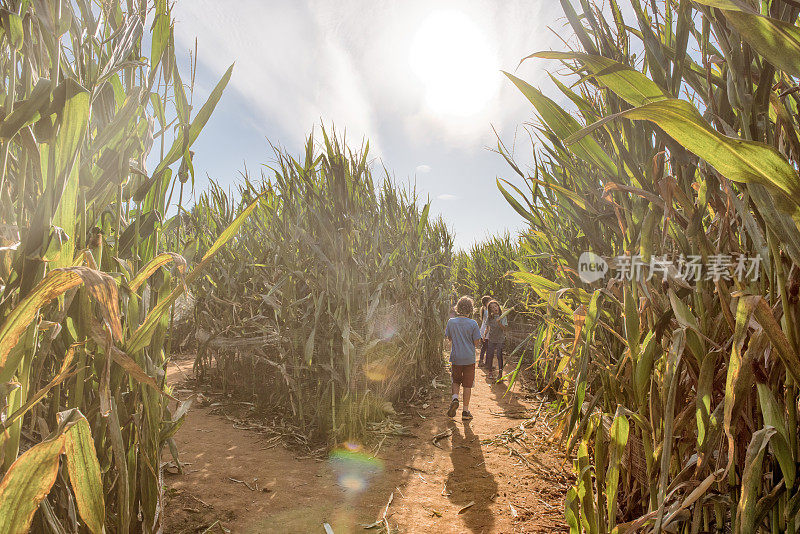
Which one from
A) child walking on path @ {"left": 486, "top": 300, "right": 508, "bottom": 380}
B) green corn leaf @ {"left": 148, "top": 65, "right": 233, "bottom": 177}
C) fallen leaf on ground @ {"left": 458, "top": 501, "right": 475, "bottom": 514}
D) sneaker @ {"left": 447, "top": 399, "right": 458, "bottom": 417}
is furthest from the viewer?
child walking on path @ {"left": 486, "top": 300, "right": 508, "bottom": 380}

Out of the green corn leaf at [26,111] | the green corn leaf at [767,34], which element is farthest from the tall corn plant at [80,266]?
the green corn leaf at [767,34]

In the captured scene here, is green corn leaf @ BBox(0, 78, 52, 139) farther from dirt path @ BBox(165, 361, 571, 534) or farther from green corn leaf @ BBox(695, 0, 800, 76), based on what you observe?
dirt path @ BBox(165, 361, 571, 534)

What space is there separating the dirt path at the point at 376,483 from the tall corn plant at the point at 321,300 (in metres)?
0.49

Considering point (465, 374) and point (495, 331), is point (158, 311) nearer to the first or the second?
point (465, 374)

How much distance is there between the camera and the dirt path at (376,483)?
2.52 m

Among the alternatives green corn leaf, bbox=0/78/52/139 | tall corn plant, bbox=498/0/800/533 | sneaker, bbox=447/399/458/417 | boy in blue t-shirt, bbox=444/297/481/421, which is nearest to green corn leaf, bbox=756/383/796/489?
tall corn plant, bbox=498/0/800/533

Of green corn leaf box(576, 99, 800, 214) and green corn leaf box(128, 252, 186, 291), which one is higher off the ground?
green corn leaf box(576, 99, 800, 214)

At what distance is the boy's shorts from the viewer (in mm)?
4836

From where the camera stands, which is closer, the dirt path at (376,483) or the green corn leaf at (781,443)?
the green corn leaf at (781,443)

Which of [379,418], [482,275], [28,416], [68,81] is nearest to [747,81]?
[68,81]

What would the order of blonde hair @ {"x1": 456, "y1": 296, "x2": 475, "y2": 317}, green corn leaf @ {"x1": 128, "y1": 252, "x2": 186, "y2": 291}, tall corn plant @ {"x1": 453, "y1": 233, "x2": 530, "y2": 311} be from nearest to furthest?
green corn leaf @ {"x1": 128, "y1": 252, "x2": 186, "y2": 291}
blonde hair @ {"x1": 456, "y1": 296, "x2": 475, "y2": 317}
tall corn plant @ {"x1": 453, "y1": 233, "x2": 530, "y2": 311}

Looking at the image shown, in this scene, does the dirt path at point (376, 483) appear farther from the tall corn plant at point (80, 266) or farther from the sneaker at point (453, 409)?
the tall corn plant at point (80, 266)

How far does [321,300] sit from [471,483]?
A: 1.98 metres

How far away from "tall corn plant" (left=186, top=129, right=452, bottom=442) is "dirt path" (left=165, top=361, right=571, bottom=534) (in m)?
0.49
